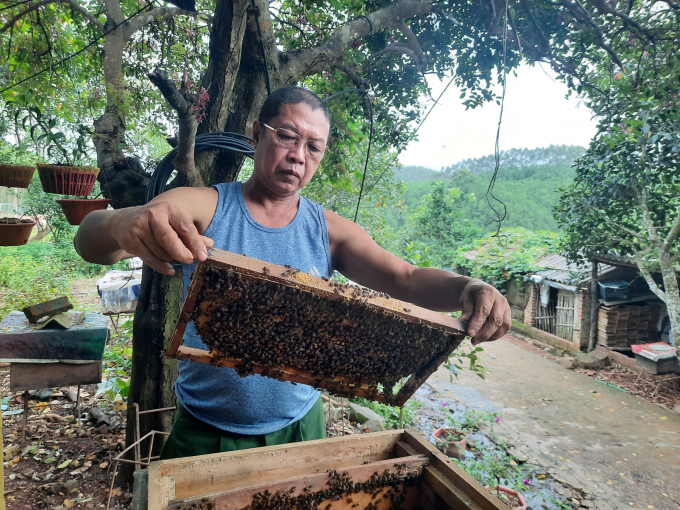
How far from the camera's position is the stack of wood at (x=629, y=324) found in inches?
634

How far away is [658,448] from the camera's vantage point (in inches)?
391

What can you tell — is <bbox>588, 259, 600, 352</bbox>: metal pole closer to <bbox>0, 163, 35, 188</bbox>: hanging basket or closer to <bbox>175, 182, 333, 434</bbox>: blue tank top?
<bbox>175, 182, 333, 434</bbox>: blue tank top

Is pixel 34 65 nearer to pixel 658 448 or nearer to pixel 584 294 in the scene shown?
pixel 658 448

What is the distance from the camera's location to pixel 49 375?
5129mm

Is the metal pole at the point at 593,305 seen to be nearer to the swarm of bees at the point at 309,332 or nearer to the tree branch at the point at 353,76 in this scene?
the tree branch at the point at 353,76

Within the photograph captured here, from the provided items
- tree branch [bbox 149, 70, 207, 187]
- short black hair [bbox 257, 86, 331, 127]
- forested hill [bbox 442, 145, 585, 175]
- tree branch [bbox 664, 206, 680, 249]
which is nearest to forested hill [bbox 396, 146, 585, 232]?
forested hill [bbox 442, 145, 585, 175]

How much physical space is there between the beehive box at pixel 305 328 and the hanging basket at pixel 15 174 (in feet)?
18.8

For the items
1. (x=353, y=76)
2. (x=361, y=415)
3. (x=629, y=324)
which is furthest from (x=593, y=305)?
(x=353, y=76)

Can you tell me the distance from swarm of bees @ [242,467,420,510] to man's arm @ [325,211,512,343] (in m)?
0.90

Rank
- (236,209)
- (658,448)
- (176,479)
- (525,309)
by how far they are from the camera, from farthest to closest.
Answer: (525,309) → (658,448) → (236,209) → (176,479)

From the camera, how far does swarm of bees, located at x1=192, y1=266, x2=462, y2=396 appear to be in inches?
77.1

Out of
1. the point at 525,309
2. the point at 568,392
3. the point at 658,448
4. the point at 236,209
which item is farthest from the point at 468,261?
the point at 236,209

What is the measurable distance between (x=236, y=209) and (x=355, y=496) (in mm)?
1719

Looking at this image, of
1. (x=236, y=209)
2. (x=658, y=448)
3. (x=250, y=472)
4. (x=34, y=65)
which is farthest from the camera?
(x=658, y=448)
